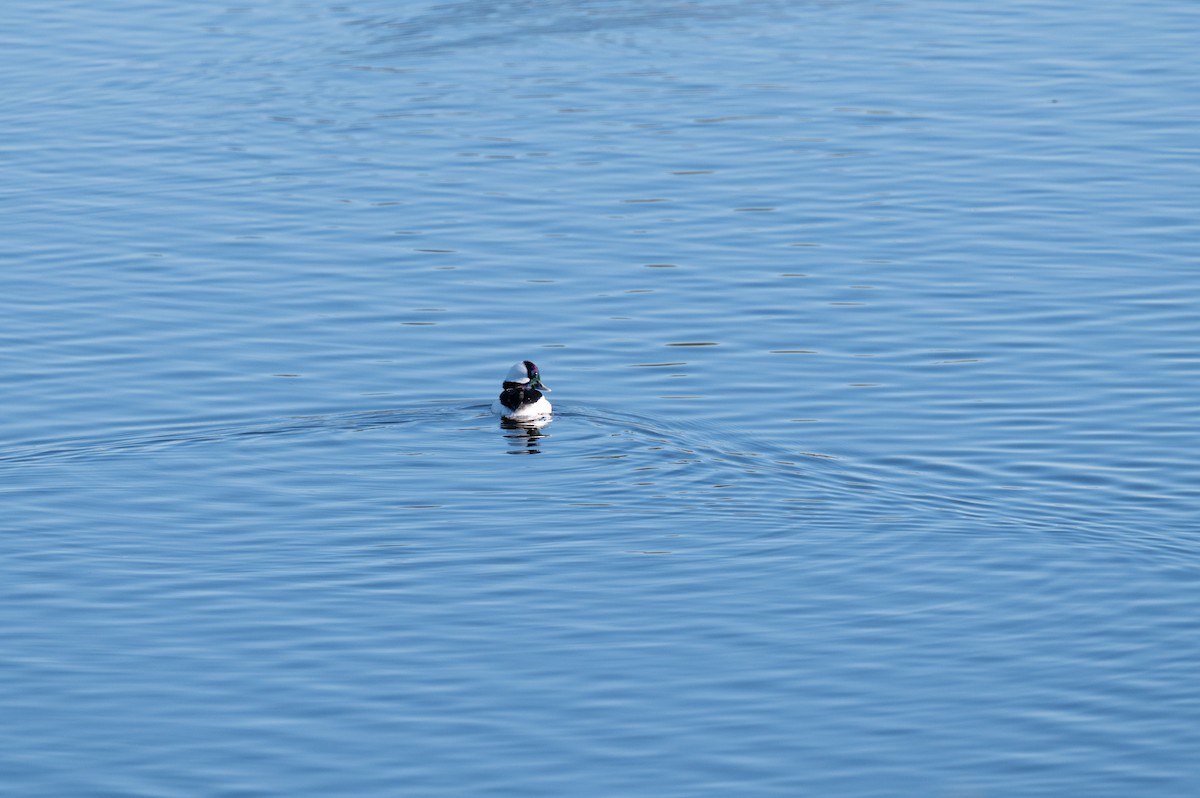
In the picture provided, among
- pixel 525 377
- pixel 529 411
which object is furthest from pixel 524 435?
pixel 525 377

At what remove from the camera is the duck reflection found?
20.0 metres

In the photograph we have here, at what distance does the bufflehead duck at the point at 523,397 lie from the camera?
20.1 meters

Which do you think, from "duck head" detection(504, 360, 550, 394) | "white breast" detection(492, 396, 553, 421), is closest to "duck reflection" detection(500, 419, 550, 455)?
"white breast" detection(492, 396, 553, 421)

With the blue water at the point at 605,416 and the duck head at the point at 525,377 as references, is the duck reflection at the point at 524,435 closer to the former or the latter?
the blue water at the point at 605,416

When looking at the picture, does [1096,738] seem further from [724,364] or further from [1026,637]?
[724,364]

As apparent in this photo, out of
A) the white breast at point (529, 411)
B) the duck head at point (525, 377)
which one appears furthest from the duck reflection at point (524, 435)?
the duck head at point (525, 377)

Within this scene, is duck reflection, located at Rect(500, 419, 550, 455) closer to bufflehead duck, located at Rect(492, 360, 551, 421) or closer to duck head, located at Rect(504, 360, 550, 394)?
bufflehead duck, located at Rect(492, 360, 551, 421)

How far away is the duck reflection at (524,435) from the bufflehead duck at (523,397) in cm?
5

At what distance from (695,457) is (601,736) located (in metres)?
5.91

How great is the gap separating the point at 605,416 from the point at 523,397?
937mm

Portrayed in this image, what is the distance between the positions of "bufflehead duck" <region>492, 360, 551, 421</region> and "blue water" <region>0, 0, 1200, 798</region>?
269mm

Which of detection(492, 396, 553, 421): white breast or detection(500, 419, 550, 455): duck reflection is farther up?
detection(492, 396, 553, 421): white breast

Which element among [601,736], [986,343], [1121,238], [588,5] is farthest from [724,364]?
[588,5]

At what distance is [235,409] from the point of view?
20672 mm
